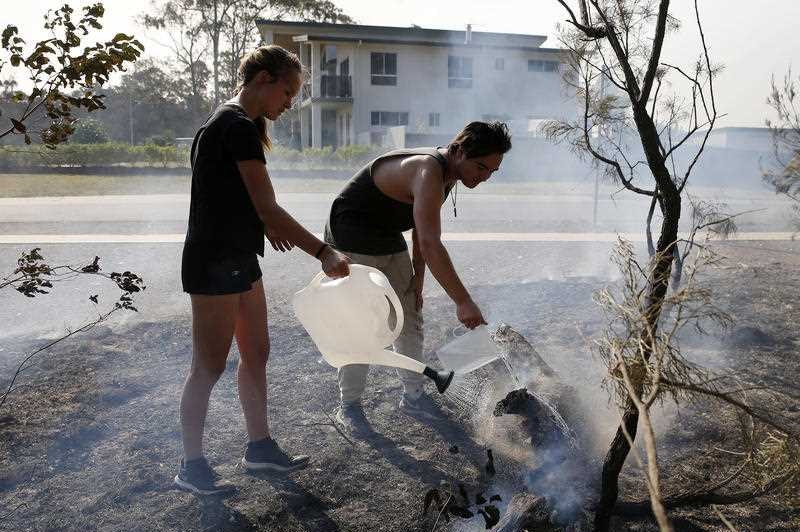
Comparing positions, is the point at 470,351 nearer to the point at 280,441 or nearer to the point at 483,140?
the point at 483,140

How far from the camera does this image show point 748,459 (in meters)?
1.83

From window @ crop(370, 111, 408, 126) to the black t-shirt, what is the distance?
23.6 meters

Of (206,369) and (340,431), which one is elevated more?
(206,369)

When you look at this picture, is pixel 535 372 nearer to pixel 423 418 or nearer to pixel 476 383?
pixel 476 383

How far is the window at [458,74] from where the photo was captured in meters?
25.3

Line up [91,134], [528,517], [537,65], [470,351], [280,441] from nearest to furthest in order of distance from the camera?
[528,517], [470,351], [280,441], [537,65], [91,134]

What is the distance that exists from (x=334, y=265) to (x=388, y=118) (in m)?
23.9

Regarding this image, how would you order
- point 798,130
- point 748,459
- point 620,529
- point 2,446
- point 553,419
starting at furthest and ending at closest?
point 798,130, point 2,446, point 553,419, point 620,529, point 748,459

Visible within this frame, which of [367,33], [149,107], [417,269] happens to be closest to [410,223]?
[417,269]

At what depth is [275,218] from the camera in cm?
239

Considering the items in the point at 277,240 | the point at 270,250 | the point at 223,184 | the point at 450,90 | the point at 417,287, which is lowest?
the point at 270,250

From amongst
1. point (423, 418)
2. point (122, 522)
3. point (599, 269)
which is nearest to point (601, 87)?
point (599, 269)

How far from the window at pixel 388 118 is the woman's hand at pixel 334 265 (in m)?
23.7

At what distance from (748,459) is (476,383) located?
170 cm
